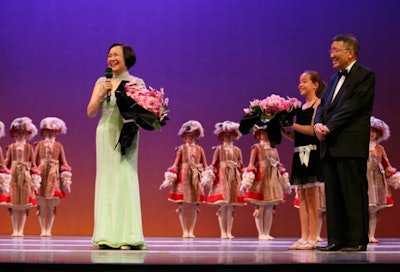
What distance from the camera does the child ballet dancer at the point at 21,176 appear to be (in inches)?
410

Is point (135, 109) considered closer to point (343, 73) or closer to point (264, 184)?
point (343, 73)

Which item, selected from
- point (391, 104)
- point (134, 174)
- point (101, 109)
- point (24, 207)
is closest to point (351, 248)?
point (134, 174)

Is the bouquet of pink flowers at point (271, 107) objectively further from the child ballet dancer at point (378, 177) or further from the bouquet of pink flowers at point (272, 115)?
the child ballet dancer at point (378, 177)

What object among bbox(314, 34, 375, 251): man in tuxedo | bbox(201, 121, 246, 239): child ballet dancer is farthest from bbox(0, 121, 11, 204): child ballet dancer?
bbox(314, 34, 375, 251): man in tuxedo

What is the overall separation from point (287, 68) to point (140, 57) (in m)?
2.74

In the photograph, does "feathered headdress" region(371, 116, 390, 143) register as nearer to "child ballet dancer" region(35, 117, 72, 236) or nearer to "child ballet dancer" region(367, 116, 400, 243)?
"child ballet dancer" region(367, 116, 400, 243)

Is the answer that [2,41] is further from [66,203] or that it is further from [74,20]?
[66,203]

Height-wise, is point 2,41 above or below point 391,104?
above

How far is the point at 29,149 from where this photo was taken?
1059cm

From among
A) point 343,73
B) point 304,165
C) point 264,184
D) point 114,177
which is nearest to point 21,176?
point 264,184

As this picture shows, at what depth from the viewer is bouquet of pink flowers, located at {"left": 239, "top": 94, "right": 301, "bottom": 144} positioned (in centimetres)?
577

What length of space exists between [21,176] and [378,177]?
5363 millimetres

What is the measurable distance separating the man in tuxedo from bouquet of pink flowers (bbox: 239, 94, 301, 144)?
1.50ft

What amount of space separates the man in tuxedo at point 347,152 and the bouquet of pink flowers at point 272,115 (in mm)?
457
